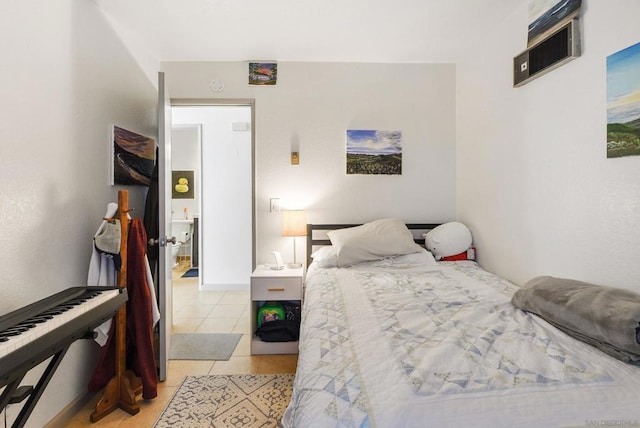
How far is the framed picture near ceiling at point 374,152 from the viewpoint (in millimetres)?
3139

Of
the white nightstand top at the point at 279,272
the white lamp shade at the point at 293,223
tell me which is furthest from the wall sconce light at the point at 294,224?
the white nightstand top at the point at 279,272

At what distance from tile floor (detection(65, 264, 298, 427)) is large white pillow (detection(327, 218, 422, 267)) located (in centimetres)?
93

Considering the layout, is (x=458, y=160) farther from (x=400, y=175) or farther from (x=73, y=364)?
(x=73, y=364)

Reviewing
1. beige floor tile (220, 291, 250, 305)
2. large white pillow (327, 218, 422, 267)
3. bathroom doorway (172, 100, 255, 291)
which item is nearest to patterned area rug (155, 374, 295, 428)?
large white pillow (327, 218, 422, 267)

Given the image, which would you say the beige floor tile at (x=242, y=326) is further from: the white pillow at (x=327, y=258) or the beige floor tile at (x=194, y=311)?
the white pillow at (x=327, y=258)

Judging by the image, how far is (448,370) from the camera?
1.07m

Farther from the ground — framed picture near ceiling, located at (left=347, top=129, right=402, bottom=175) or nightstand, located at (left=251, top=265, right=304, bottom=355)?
framed picture near ceiling, located at (left=347, top=129, right=402, bottom=175)

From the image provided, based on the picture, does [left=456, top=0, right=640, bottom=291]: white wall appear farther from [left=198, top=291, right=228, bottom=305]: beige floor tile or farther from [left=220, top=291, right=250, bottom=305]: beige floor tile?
[left=198, top=291, right=228, bottom=305]: beige floor tile

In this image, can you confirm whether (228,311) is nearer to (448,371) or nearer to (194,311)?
(194,311)

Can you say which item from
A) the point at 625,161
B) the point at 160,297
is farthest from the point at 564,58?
the point at 160,297

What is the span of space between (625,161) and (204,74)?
3220 mm

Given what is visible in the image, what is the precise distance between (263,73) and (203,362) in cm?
260

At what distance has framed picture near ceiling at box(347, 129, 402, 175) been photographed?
10.3 feet

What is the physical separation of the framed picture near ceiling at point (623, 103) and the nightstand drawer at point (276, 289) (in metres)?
2.10
